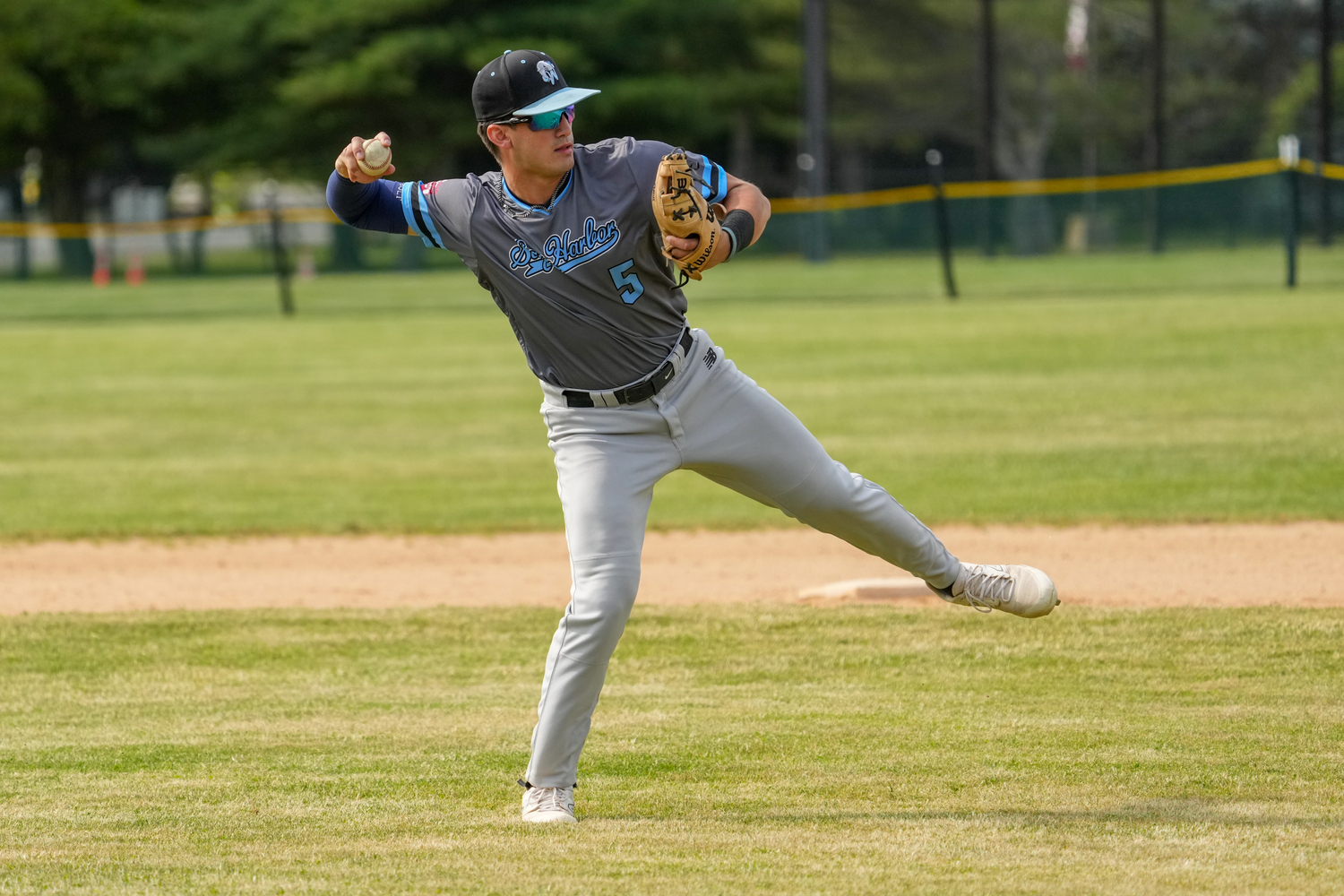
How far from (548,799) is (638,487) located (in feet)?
2.83

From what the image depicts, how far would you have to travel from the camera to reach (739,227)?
4629 mm

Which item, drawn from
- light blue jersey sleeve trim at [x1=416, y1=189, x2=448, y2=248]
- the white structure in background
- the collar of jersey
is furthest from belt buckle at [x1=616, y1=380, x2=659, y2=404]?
the white structure in background

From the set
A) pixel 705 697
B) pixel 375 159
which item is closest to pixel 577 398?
pixel 375 159

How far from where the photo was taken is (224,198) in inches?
3076

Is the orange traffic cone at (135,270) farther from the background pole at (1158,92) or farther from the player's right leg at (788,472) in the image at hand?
the player's right leg at (788,472)

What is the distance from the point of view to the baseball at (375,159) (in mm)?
4766

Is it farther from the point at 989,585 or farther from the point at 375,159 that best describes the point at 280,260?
the point at 989,585

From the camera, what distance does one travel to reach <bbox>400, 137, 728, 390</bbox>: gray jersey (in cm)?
459

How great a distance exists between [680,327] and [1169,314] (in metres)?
16.2

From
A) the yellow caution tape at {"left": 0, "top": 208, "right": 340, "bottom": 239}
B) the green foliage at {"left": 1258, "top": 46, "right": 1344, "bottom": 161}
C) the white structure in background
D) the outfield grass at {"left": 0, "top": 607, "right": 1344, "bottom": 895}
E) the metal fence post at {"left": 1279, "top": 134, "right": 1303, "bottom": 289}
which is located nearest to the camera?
the outfield grass at {"left": 0, "top": 607, "right": 1344, "bottom": 895}

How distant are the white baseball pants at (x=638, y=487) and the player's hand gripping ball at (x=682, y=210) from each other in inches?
16.2

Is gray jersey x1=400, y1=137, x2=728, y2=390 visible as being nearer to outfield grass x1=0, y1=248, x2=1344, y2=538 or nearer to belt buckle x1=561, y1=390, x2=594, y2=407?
belt buckle x1=561, y1=390, x2=594, y2=407

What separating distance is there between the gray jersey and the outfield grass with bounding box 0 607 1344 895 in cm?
125

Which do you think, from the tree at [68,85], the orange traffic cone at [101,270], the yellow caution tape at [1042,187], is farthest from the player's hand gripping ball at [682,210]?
the tree at [68,85]
